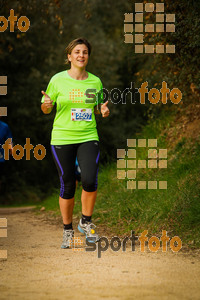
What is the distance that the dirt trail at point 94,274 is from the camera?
13.8 feet

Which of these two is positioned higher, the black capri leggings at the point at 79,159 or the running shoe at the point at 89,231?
the black capri leggings at the point at 79,159

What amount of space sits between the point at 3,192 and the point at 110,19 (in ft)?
29.2

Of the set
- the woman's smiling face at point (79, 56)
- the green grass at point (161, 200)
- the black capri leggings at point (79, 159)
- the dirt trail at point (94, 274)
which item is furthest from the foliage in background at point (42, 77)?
the dirt trail at point (94, 274)

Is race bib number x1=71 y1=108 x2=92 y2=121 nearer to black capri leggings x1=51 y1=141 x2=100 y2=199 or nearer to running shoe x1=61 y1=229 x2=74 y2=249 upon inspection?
black capri leggings x1=51 y1=141 x2=100 y2=199

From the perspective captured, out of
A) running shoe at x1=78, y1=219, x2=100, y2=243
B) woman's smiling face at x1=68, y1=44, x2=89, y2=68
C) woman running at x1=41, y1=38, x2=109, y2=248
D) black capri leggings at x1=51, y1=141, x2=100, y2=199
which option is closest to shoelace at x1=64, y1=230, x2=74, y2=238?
woman running at x1=41, y1=38, x2=109, y2=248

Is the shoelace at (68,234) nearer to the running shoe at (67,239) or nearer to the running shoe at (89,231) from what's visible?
the running shoe at (67,239)

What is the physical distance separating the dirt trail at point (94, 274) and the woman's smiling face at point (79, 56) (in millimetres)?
2102

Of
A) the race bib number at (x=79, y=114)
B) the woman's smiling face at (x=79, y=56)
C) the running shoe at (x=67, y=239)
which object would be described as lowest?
the running shoe at (x=67, y=239)

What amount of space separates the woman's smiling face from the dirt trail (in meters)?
2.10

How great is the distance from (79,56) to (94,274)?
2.54 m

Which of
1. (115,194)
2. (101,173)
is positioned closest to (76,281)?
(115,194)

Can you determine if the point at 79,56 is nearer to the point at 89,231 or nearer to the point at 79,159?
the point at 79,159

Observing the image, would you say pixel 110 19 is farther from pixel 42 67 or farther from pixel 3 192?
pixel 3 192

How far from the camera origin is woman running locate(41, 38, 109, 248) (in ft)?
19.4
